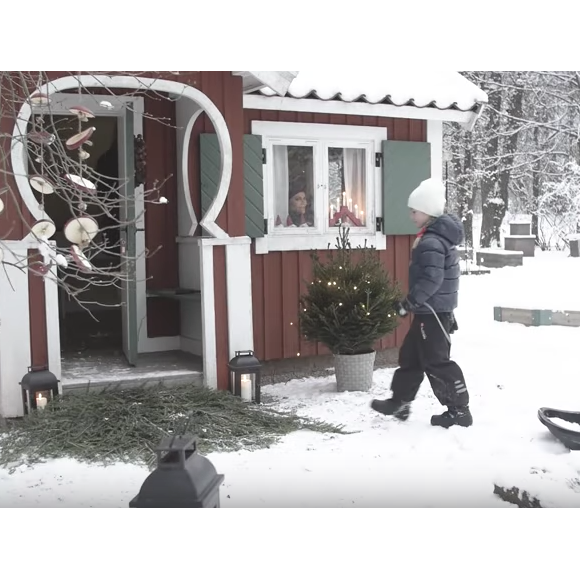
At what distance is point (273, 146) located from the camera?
7.55m

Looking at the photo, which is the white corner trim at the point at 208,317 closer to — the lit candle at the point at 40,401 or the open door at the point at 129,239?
the open door at the point at 129,239

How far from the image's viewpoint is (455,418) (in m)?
5.56

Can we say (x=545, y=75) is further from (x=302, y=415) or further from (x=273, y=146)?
(x=302, y=415)

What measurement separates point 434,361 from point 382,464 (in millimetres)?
1011

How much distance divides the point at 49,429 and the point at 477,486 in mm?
2890

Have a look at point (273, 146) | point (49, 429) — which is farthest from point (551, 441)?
point (273, 146)

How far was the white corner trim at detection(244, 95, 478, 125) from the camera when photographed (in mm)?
7117

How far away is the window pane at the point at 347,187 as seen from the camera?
7.88 metres

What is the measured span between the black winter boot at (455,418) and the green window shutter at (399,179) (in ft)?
9.62

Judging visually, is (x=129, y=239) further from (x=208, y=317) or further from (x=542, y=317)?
(x=542, y=317)

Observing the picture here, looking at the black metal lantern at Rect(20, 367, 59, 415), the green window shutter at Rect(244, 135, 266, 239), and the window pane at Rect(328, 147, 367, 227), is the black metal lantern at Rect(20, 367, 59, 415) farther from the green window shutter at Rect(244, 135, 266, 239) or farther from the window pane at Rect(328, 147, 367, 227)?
the window pane at Rect(328, 147, 367, 227)

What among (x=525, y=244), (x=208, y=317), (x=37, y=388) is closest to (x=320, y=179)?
(x=208, y=317)

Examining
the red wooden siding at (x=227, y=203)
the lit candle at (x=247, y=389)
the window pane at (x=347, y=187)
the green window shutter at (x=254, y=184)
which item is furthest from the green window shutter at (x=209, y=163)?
the lit candle at (x=247, y=389)

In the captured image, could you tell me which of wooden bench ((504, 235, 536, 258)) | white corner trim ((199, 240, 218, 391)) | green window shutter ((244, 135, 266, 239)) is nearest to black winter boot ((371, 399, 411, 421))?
white corner trim ((199, 240, 218, 391))
